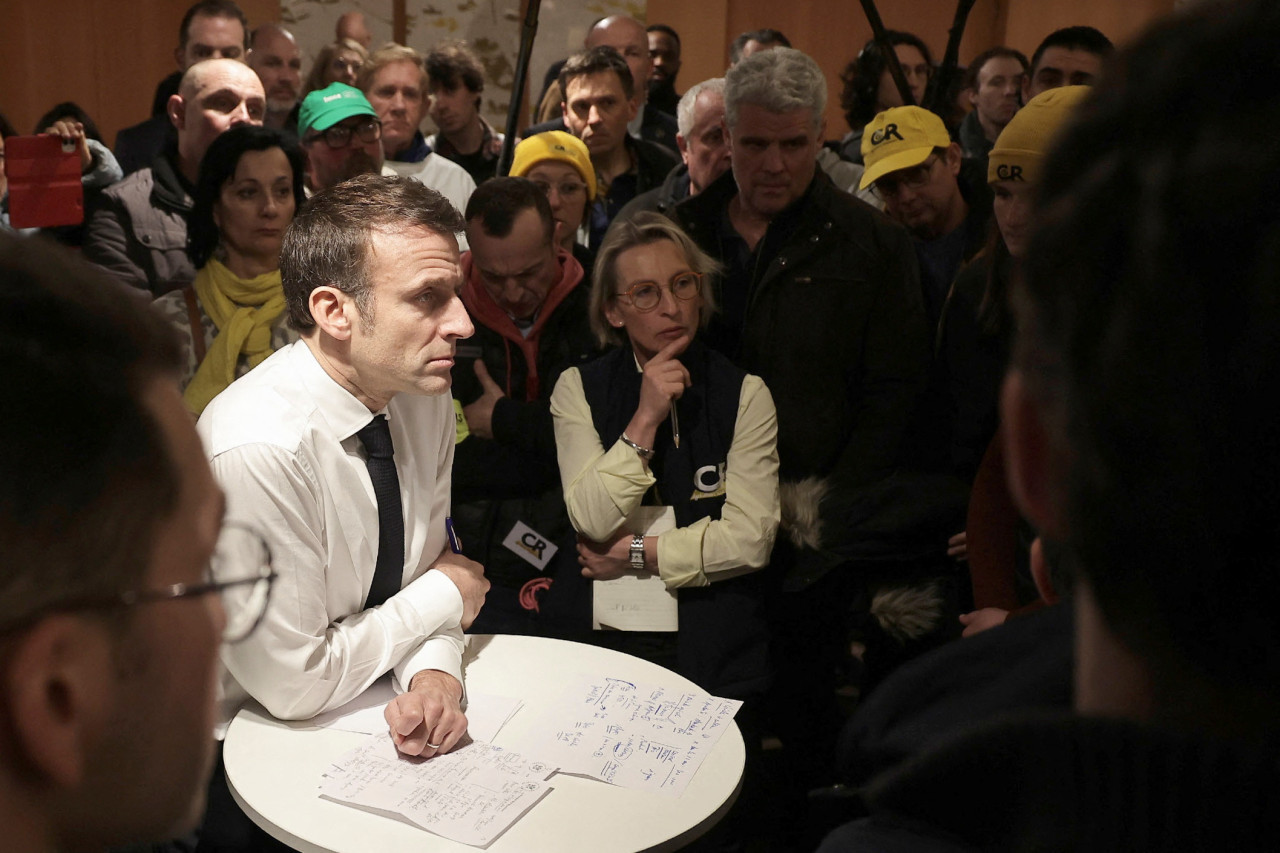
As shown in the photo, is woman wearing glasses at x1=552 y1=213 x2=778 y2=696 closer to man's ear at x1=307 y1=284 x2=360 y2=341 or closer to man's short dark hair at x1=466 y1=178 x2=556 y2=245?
man's short dark hair at x1=466 y1=178 x2=556 y2=245

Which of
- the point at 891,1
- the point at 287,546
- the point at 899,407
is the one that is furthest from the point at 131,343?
the point at 891,1

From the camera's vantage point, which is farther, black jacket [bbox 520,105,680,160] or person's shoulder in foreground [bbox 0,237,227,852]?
black jacket [bbox 520,105,680,160]

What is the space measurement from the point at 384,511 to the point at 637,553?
66cm

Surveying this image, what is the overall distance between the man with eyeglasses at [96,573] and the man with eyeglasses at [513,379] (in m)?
1.85

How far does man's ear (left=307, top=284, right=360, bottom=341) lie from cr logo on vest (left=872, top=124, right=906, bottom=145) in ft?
5.98

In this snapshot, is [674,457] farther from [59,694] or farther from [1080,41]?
[1080,41]

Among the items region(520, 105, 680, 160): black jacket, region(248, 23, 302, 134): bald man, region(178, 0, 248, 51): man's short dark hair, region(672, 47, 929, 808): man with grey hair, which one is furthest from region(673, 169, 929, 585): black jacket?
region(248, 23, 302, 134): bald man

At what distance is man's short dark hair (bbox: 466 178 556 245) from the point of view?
3.01 metres

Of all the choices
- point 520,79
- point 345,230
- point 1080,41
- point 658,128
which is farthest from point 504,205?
point 658,128

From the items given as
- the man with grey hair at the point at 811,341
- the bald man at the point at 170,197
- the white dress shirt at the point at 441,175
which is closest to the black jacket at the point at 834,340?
the man with grey hair at the point at 811,341

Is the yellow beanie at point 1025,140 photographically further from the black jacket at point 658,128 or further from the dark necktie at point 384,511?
the black jacket at point 658,128

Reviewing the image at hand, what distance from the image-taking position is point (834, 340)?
282cm

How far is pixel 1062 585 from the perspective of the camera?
2.10 feet

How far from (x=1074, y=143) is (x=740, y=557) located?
1991mm
